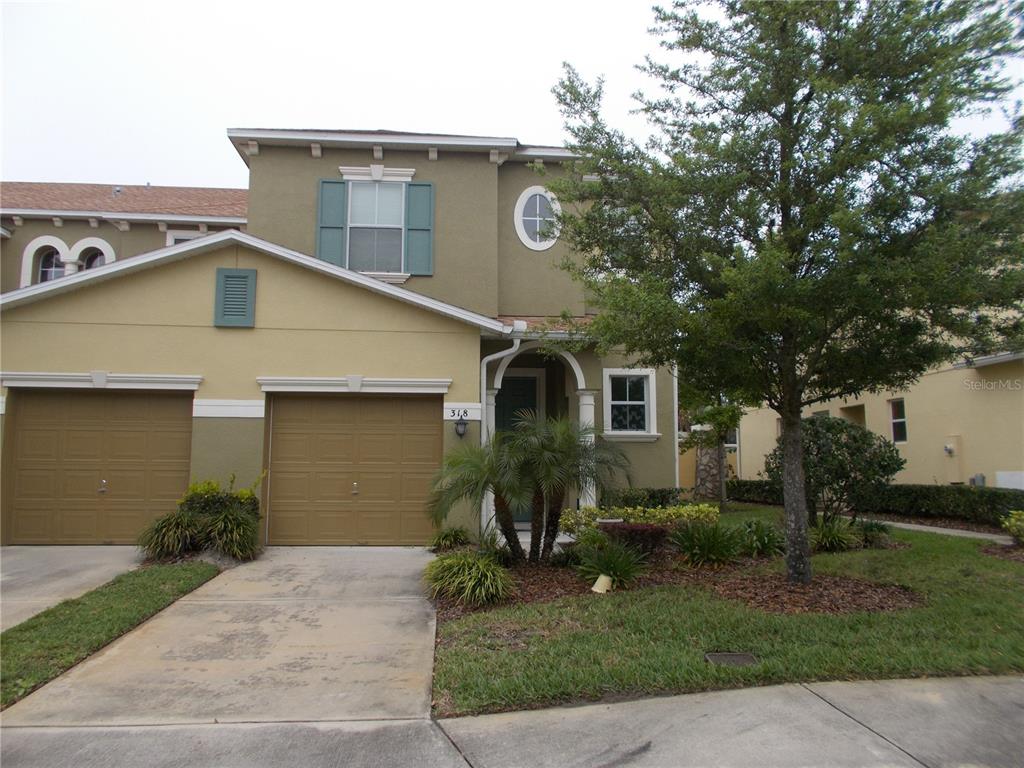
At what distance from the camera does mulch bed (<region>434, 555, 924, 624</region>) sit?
22.4 feet

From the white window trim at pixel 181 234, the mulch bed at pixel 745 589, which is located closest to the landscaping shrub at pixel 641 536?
the mulch bed at pixel 745 589

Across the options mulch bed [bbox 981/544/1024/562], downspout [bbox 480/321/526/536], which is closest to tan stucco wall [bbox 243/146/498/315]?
downspout [bbox 480/321/526/536]

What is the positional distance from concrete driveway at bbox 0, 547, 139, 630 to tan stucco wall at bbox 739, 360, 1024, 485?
13.5 meters

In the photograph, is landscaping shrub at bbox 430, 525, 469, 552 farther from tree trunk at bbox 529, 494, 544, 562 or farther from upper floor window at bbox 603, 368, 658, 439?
upper floor window at bbox 603, 368, 658, 439

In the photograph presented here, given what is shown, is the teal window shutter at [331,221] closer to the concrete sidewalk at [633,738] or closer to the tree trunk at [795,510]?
the tree trunk at [795,510]

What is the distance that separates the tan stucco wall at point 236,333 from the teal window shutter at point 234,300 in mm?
102

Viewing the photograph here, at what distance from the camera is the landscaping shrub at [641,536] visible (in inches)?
353

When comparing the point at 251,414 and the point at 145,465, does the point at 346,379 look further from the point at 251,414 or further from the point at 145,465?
the point at 145,465

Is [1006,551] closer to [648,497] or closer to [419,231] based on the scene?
[648,497]

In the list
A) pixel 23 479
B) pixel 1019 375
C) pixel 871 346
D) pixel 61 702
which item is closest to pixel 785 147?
pixel 871 346

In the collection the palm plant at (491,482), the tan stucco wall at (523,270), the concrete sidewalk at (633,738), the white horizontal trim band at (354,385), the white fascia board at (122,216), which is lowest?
the concrete sidewalk at (633,738)

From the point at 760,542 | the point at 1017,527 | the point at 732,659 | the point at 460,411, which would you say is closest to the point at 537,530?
the point at 460,411

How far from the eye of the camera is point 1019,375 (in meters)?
13.0

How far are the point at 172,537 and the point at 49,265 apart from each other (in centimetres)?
949
